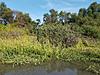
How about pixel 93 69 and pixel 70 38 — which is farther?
pixel 70 38

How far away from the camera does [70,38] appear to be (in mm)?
14594

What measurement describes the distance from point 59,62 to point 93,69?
2.03 metres

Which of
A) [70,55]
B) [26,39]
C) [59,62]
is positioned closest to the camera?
[59,62]

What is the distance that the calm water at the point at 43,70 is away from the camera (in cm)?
925

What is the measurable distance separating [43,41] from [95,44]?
361 cm

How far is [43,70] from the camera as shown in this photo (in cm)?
970

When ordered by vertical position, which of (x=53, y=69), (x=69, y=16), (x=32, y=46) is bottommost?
(x=53, y=69)

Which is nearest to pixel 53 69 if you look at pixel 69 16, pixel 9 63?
pixel 9 63

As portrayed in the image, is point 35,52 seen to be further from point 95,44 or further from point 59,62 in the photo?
point 95,44

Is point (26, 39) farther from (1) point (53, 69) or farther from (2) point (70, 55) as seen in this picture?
(1) point (53, 69)

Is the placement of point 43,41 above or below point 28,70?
above

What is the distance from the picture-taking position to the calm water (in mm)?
9250

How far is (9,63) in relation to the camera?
33.7 ft

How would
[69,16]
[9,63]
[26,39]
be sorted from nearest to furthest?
[9,63], [26,39], [69,16]
